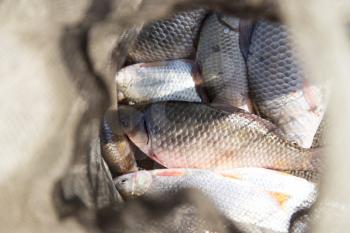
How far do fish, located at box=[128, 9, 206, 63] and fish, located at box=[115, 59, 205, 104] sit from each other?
59 mm

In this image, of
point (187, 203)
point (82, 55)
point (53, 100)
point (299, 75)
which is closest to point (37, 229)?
point (53, 100)

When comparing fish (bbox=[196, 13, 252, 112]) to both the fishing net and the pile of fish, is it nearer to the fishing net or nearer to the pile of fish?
the pile of fish

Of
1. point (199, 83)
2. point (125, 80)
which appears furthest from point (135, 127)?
point (199, 83)

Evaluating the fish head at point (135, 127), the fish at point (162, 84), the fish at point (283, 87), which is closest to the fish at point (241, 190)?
the fish head at point (135, 127)

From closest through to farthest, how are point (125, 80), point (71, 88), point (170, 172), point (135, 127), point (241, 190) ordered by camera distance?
point (71, 88)
point (241, 190)
point (170, 172)
point (135, 127)
point (125, 80)

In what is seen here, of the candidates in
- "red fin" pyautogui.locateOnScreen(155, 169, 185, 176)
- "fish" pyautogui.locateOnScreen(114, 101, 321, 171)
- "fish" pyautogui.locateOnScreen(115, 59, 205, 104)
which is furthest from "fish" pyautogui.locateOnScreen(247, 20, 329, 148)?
"red fin" pyautogui.locateOnScreen(155, 169, 185, 176)

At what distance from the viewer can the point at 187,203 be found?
7.97 feet

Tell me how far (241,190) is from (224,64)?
63cm

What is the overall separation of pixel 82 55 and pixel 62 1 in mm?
173

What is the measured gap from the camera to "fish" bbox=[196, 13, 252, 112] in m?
2.94

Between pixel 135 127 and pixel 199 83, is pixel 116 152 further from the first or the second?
pixel 199 83

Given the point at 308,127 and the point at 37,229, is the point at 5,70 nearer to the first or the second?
the point at 37,229

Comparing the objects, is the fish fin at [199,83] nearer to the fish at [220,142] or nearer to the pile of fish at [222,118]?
the pile of fish at [222,118]

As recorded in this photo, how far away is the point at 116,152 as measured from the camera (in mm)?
2816
